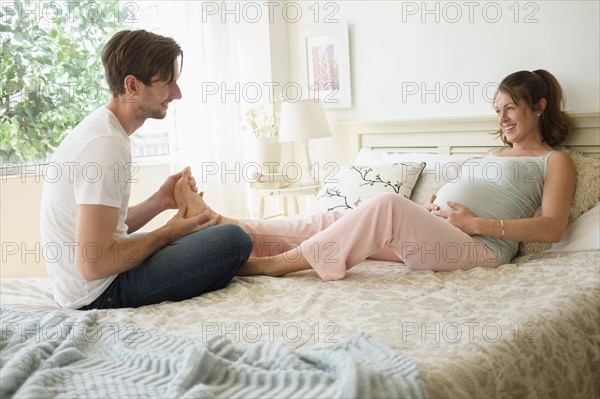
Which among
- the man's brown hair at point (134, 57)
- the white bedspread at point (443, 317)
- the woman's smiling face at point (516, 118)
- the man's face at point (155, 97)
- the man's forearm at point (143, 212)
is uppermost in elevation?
the man's brown hair at point (134, 57)

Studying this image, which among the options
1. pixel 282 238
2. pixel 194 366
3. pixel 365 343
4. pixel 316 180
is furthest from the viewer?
pixel 316 180

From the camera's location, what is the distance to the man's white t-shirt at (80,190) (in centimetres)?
160

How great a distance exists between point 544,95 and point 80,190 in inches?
69.0

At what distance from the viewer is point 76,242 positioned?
5.34 feet

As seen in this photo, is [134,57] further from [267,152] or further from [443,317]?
[267,152]

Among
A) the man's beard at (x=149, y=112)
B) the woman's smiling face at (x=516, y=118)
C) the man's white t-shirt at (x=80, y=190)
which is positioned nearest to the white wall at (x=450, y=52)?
the woman's smiling face at (x=516, y=118)

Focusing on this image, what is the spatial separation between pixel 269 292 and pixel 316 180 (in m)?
1.62

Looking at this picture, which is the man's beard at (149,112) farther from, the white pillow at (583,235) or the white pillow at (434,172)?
the white pillow at (583,235)

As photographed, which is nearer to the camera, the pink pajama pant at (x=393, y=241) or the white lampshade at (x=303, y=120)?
the pink pajama pant at (x=393, y=241)

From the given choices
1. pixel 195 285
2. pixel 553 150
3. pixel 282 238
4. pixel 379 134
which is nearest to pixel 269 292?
pixel 195 285

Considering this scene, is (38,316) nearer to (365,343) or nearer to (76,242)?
(76,242)

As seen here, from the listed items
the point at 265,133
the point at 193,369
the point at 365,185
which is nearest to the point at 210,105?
the point at 265,133

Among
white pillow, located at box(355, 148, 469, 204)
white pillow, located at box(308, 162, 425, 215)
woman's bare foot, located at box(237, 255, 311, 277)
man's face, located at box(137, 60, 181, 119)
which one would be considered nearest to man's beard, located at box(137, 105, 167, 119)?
man's face, located at box(137, 60, 181, 119)

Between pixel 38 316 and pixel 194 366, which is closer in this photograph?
pixel 194 366
